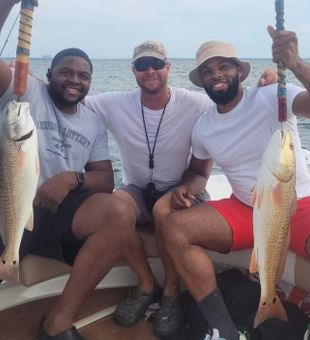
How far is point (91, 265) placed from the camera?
3213 mm

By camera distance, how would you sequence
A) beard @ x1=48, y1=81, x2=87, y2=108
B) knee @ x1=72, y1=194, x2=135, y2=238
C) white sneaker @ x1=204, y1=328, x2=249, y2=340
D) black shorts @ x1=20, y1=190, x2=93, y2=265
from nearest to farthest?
white sneaker @ x1=204, y1=328, x2=249, y2=340
knee @ x1=72, y1=194, x2=135, y2=238
black shorts @ x1=20, y1=190, x2=93, y2=265
beard @ x1=48, y1=81, x2=87, y2=108

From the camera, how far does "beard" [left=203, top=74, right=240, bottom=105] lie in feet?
12.5

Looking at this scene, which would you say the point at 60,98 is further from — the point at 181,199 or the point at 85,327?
the point at 85,327

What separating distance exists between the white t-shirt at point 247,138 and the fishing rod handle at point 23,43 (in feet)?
5.48

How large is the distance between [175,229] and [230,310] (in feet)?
2.65

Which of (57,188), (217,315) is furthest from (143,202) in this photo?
(217,315)

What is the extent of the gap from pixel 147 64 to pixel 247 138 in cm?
115

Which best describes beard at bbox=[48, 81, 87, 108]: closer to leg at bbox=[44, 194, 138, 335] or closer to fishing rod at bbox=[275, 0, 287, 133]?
leg at bbox=[44, 194, 138, 335]

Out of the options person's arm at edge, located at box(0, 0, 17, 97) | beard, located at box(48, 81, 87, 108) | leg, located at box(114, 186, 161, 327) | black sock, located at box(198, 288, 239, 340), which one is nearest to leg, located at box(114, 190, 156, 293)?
leg, located at box(114, 186, 161, 327)

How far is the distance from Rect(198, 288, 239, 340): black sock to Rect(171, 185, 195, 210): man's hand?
2.33 ft

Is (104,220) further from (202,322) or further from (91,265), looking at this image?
(202,322)

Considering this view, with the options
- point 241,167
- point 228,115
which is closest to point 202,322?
point 241,167

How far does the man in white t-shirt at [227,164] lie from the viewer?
3.23 meters

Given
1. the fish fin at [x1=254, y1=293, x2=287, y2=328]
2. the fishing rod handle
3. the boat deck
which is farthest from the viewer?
the boat deck
